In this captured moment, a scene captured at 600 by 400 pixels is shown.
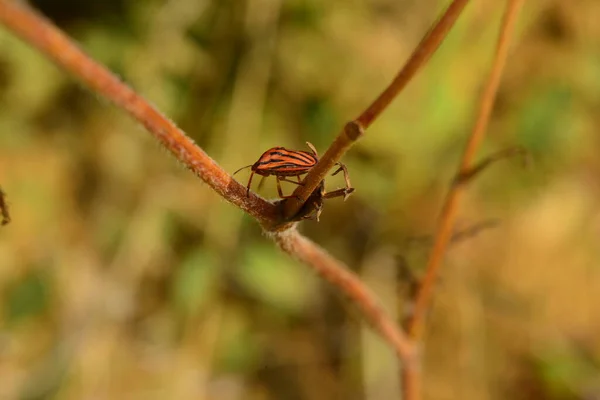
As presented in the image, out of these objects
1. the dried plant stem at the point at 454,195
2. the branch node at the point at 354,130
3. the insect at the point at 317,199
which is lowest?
the branch node at the point at 354,130

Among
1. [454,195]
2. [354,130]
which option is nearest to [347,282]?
[454,195]

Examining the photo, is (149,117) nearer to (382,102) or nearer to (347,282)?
(382,102)

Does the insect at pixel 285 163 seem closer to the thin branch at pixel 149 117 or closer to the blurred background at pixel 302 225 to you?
the thin branch at pixel 149 117

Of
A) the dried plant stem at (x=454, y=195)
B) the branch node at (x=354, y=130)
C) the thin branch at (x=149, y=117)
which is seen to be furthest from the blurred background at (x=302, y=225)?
the branch node at (x=354, y=130)

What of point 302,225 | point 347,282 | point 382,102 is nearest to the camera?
point 382,102

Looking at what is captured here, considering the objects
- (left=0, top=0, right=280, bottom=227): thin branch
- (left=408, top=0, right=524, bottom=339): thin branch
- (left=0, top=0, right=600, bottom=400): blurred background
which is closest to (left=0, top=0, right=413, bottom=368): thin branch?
(left=0, top=0, right=280, bottom=227): thin branch

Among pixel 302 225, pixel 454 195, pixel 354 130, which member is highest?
pixel 302 225
